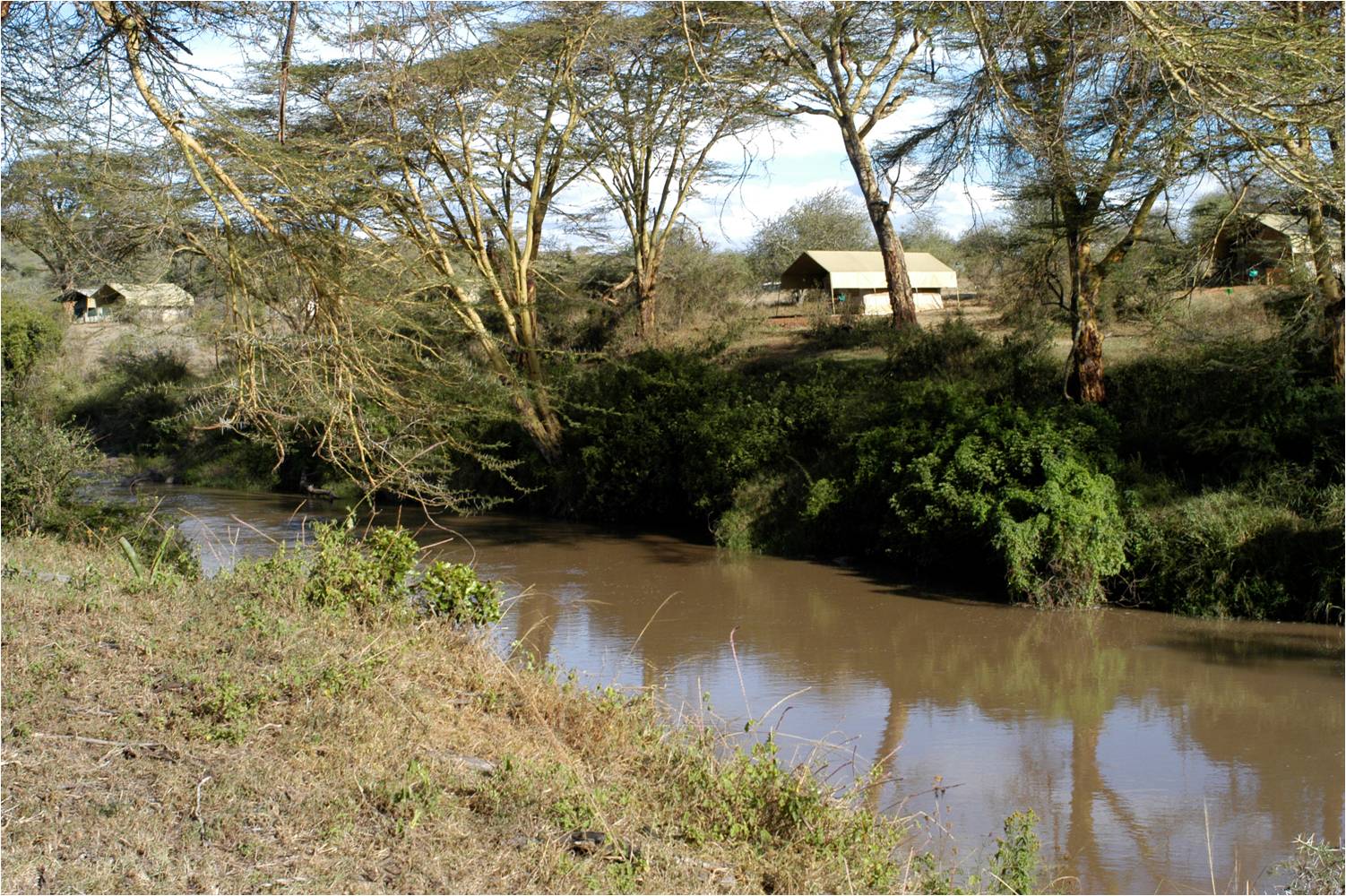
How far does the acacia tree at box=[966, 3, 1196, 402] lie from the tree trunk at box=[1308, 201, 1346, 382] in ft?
5.05

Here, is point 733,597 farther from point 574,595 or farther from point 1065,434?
point 1065,434

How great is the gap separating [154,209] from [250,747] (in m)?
3.75

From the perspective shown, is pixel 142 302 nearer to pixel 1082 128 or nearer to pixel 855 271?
pixel 1082 128

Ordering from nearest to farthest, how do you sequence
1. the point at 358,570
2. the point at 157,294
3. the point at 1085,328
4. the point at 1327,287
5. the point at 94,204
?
the point at 358,570 < the point at 94,204 < the point at 1327,287 < the point at 157,294 < the point at 1085,328

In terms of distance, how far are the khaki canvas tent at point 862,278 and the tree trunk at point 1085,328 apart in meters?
8.29

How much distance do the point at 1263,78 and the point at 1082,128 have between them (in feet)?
12.7

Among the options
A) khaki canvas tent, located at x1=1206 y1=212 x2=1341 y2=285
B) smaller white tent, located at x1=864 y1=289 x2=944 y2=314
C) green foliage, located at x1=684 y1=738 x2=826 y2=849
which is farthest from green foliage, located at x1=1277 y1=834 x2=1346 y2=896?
smaller white tent, located at x1=864 y1=289 x2=944 y2=314

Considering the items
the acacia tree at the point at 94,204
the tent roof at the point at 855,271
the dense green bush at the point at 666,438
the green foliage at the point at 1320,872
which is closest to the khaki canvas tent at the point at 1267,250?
the dense green bush at the point at 666,438

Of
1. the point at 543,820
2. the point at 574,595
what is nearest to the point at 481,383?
the point at 574,595

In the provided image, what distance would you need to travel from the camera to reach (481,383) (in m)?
13.9

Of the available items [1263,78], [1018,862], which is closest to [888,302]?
[1263,78]

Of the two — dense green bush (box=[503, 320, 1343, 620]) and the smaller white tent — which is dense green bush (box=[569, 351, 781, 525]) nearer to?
dense green bush (box=[503, 320, 1343, 620])

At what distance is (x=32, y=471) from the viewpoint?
1073 cm

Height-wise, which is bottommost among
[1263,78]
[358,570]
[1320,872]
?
[1320,872]
